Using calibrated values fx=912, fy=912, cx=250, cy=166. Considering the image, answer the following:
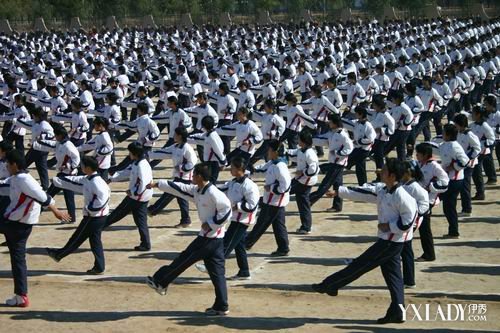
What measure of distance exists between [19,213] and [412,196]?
5.01 m

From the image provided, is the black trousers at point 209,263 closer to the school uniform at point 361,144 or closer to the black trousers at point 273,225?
the black trousers at point 273,225

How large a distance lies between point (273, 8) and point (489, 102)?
50705 mm

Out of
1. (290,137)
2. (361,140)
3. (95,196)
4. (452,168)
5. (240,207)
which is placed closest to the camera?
(240,207)

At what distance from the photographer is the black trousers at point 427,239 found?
13.0 meters

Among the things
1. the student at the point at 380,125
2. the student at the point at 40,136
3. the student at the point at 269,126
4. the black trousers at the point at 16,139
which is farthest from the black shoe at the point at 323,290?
the black trousers at the point at 16,139

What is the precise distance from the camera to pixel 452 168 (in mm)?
14477

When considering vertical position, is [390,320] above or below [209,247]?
below

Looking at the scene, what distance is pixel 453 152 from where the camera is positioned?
14.4 meters

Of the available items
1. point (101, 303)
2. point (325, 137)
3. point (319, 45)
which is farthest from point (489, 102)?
point (319, 45)

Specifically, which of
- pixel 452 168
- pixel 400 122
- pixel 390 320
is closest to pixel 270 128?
pixel 400 122

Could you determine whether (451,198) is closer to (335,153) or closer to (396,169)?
(335,153)

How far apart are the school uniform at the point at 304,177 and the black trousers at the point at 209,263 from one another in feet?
12.9

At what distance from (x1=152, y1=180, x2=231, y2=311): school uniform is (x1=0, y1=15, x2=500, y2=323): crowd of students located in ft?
0.06

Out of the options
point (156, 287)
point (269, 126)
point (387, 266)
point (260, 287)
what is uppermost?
point (269, 126)
